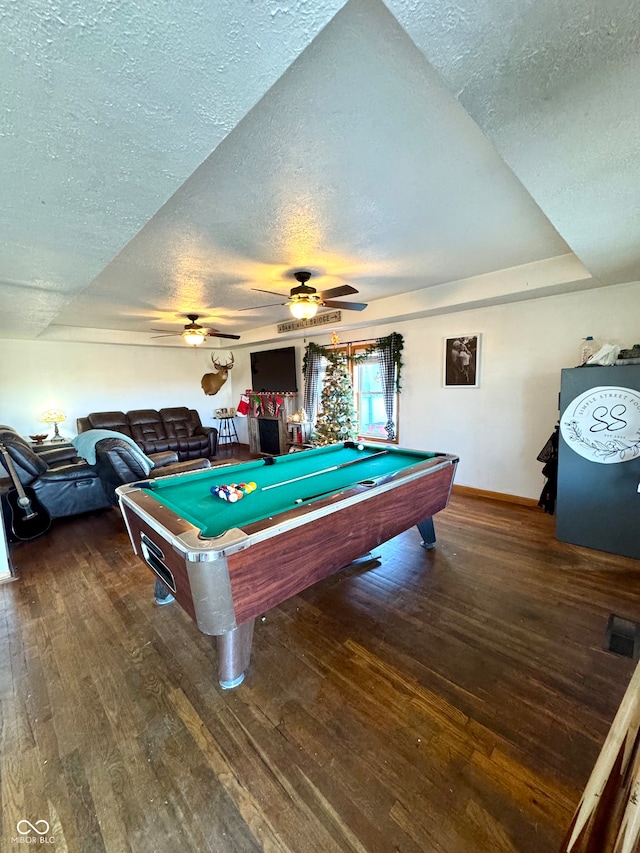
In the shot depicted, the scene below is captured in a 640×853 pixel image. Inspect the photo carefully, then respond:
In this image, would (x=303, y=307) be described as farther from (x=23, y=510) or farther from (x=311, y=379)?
(x=23, y=510)

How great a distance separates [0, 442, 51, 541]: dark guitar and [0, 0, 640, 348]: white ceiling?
1.65 meters

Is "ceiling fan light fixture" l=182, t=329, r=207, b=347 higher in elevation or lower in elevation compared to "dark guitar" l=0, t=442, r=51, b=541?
higher

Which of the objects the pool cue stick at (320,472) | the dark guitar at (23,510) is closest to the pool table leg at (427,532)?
the pool cue stick at (320,472)

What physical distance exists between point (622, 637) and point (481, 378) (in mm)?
2802

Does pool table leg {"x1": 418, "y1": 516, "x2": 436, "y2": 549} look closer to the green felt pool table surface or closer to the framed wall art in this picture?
the green felt pool table surface

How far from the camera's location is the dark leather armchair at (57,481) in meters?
3.28

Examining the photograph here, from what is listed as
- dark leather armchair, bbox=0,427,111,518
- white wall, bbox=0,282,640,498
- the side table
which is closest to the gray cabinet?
white wall, bbox=0,282,640,498

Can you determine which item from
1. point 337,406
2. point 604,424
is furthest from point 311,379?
point 604,424

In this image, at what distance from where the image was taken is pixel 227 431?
7.80 m

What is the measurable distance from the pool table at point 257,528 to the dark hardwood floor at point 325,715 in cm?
32

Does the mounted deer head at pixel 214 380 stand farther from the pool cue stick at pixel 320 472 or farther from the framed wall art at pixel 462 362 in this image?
the pool cue stick at pixel 320 472

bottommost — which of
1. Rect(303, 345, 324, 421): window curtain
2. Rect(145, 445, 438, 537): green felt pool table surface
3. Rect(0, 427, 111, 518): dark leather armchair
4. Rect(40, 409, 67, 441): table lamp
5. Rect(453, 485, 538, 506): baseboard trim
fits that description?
Rect(453, 485, 538, 506): baseboard trim

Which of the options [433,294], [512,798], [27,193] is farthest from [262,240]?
[512,798]

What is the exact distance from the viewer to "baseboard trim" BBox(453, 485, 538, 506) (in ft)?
12.4
